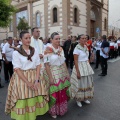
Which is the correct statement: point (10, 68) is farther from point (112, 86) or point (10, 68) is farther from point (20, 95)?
point (20, 95)

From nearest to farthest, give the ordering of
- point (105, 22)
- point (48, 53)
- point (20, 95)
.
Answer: point (20, 95) → point (48, 53) → point (105, 22)

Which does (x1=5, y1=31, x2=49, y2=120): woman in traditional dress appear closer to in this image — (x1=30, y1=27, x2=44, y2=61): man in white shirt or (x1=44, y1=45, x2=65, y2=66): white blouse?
(x1=44, y1=45, x2=65, y2=66): white blouse

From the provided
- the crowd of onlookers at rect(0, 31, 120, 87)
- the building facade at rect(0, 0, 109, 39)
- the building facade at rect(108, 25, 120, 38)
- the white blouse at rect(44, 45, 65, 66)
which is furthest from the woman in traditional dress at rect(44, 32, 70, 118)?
the building facade at rect(108, 25, 120, 38)

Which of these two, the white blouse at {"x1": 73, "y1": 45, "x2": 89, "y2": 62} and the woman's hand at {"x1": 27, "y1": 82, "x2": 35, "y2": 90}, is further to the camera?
the white blouse at {"x1": 73, "y1": 45, "x2": 89, "y2": 62}

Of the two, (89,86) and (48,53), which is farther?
(89,86)

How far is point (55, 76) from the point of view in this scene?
12.6ft

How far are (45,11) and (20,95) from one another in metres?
21.2

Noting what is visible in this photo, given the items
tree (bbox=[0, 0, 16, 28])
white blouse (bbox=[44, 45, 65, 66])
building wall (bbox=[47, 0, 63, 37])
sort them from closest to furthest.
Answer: white blouse (bbox=[44, 45, 65, 66]) → tree (bbox=[0, 0, 16, 28]) → building wall (bbox=[47, 0, 63, 37])

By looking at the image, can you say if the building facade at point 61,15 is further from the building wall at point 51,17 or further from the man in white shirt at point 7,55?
the man in white shirt at point 7,55

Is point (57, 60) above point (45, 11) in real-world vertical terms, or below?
below

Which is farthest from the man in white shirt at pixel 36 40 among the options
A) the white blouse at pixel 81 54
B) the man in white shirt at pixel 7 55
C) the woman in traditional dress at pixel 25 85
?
the man in white shirt at pixel 7 55

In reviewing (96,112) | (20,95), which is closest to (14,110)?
(20,95)

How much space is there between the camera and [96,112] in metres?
4.29

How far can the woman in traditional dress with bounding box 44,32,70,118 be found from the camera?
3809 millimetres
